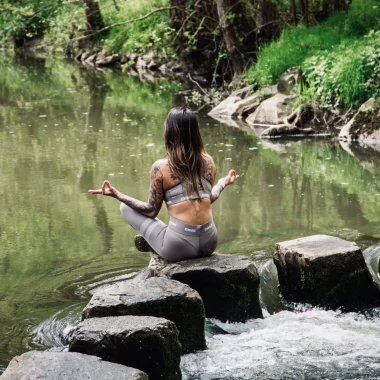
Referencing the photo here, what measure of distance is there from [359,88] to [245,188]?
174 inches

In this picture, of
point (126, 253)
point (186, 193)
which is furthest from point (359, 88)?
point (186, 193)

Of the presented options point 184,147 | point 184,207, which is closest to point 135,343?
point 184,207

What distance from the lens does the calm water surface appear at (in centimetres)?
519

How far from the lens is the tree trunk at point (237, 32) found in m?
18.0

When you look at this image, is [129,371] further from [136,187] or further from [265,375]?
[136,187]

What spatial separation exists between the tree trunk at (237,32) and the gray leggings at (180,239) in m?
12.6

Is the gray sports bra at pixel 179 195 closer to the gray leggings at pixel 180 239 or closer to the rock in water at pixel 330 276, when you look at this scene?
the gray leggings at pixel 180 239

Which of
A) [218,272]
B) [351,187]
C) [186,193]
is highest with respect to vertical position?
[186,193]

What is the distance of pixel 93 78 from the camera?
25.8 metres

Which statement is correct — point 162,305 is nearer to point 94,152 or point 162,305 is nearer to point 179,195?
point 179,195

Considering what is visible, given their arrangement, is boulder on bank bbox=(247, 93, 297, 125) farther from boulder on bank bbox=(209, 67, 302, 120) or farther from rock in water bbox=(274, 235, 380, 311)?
rock in water bbox=(274, 235, 380, 311)

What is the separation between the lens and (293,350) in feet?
16.9

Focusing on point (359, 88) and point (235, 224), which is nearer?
→ point (235, 224)

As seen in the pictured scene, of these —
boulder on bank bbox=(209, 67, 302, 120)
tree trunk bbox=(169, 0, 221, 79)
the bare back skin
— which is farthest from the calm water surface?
tree trunk bbox=(169, 0, 221, 79)
